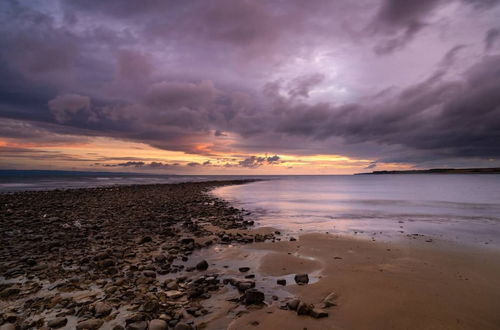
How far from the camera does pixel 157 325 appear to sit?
4.71 metres

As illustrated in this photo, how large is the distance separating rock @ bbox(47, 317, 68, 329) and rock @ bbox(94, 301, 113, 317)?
1.65 ft

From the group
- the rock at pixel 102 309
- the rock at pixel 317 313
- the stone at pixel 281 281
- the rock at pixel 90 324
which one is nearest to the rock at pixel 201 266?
the stone at pixel 281 281

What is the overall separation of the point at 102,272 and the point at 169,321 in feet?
12.0

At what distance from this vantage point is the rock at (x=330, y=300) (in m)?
5.55

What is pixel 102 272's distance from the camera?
7.52m

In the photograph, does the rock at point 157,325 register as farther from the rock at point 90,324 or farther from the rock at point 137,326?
the rock at point 90,324

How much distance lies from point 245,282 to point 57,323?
378cm

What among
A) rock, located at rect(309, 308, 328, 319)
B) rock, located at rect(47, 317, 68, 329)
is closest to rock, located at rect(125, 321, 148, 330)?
rock, located at rect(47, 317, 68, 329)

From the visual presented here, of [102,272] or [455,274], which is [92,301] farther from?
[455,274]

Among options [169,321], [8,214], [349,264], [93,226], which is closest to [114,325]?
[169,321]

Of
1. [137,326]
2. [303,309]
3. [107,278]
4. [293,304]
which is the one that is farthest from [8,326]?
[303,309]

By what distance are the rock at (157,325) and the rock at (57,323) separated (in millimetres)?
1642

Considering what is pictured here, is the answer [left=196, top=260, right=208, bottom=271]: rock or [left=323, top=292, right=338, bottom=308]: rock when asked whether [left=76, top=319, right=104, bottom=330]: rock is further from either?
[left=323, top=292, right=338, bottom=308]: rock

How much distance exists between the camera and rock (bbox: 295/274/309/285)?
6.79 m
